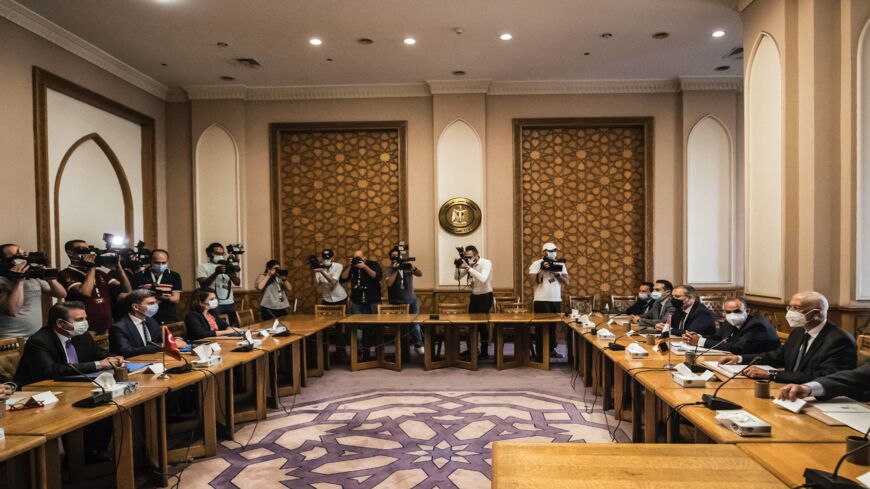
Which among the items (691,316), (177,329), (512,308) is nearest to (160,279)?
(177,329)

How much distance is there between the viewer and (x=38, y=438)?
7.56 feet

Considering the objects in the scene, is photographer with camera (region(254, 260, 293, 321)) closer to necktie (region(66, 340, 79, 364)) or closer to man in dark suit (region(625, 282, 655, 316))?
necktie (region(66, 340, 79, 364))

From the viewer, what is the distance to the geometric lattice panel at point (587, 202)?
346 inches

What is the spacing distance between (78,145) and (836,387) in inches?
314

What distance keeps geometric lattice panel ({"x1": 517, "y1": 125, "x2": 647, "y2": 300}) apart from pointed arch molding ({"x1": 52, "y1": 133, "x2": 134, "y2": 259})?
5956 millimetres

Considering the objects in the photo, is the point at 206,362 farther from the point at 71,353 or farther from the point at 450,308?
the point at 450,308

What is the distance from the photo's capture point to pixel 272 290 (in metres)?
7.32

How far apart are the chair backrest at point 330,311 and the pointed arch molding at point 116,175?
122 inches

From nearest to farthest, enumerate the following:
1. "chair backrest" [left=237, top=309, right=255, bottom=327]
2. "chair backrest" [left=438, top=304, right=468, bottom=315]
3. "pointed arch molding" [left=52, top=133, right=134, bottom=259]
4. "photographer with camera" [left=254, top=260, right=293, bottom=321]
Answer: "pointed arch molding" [left=52, top=133, right=134, bottom=259]
"chair backrest" [left=237, top=309, right=255, bottom=327]
"photographer with camera" [left=254, top=260, right=293, bottom=321]
"chair backrest" [left=438, top=304, right=468, bottom=315]

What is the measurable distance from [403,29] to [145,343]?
442 centimetres

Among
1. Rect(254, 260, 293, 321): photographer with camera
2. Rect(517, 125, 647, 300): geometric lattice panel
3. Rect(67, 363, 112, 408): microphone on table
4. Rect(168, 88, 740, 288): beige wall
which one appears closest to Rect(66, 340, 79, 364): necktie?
Rect(67, 363, 112, 408): microphone on table

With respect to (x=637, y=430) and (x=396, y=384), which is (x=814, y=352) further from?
(x=396, y=384)

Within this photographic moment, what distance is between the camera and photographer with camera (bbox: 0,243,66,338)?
15.3 feet

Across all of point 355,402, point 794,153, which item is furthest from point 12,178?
point 794,153
